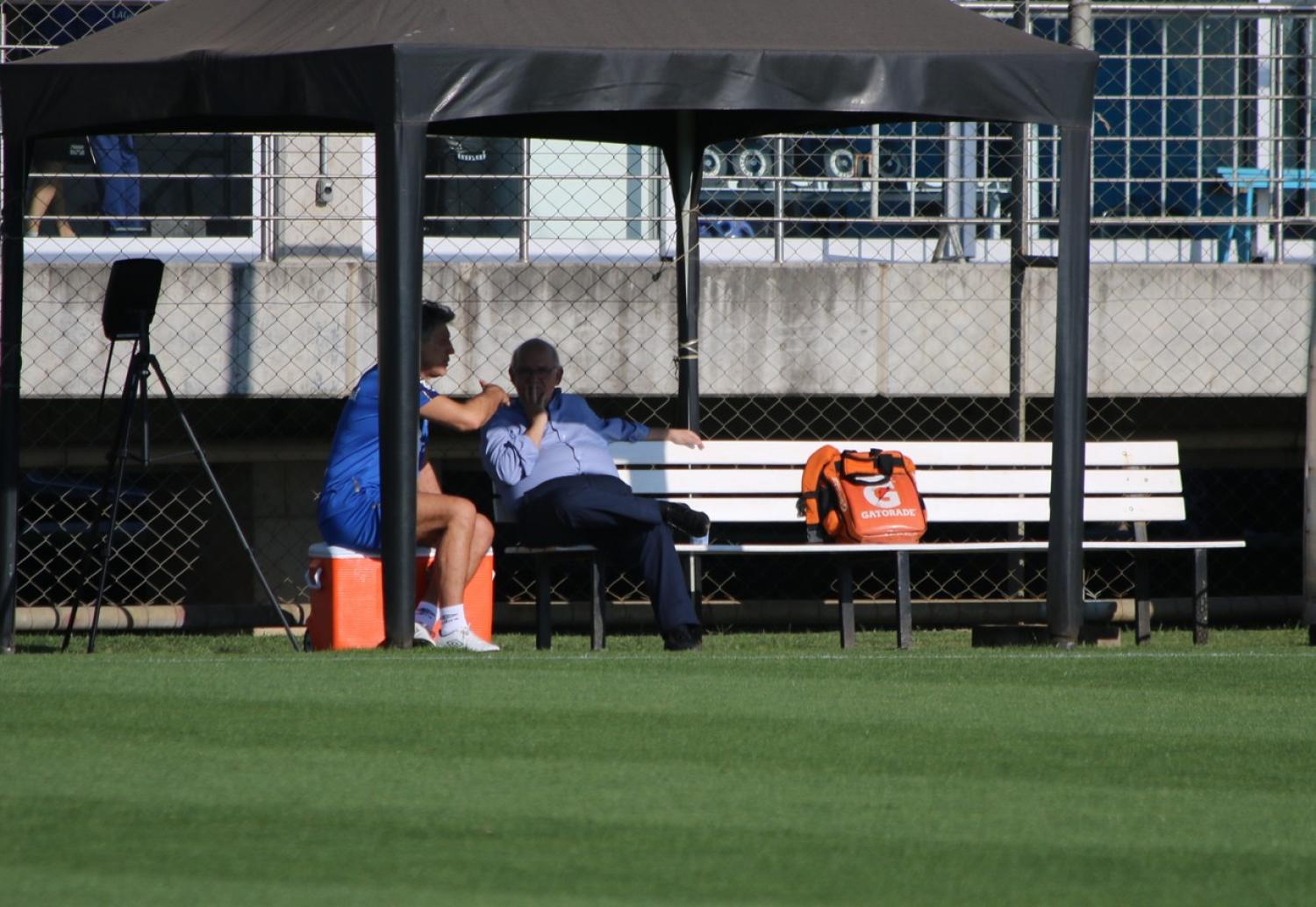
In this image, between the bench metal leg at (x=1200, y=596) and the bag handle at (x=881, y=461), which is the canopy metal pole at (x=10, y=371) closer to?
the bag handle at (x=881, y=461)

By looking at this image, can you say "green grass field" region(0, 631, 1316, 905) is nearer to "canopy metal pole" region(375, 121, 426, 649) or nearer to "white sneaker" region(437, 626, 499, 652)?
"canopy metal pole" region(375, 121, 426, 649)

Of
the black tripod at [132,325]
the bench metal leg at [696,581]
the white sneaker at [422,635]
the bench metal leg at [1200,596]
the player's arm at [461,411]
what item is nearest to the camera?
the white sneaker at [422,635]

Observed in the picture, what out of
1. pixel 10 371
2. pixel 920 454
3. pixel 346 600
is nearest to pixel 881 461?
pixel 920 454

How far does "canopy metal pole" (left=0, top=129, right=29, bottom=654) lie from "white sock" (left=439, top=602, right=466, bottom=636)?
167 cm

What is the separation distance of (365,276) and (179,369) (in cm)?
97

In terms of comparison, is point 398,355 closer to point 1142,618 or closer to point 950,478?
point 950,478

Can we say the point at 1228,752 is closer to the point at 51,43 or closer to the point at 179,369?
the point at 179,369

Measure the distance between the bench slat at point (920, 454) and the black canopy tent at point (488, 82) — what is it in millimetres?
1606

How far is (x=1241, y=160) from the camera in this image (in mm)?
11875

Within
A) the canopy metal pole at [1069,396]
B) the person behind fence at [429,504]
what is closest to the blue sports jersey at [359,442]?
the person behind fence at [429,504]

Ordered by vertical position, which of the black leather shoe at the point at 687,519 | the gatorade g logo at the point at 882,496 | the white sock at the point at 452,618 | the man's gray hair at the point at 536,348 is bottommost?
the white sock at the point at 452,618

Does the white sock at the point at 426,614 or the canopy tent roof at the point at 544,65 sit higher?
the canopy tent roof at the point at 544,65

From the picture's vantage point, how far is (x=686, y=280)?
956cm

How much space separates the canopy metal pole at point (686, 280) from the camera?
9523 mm
